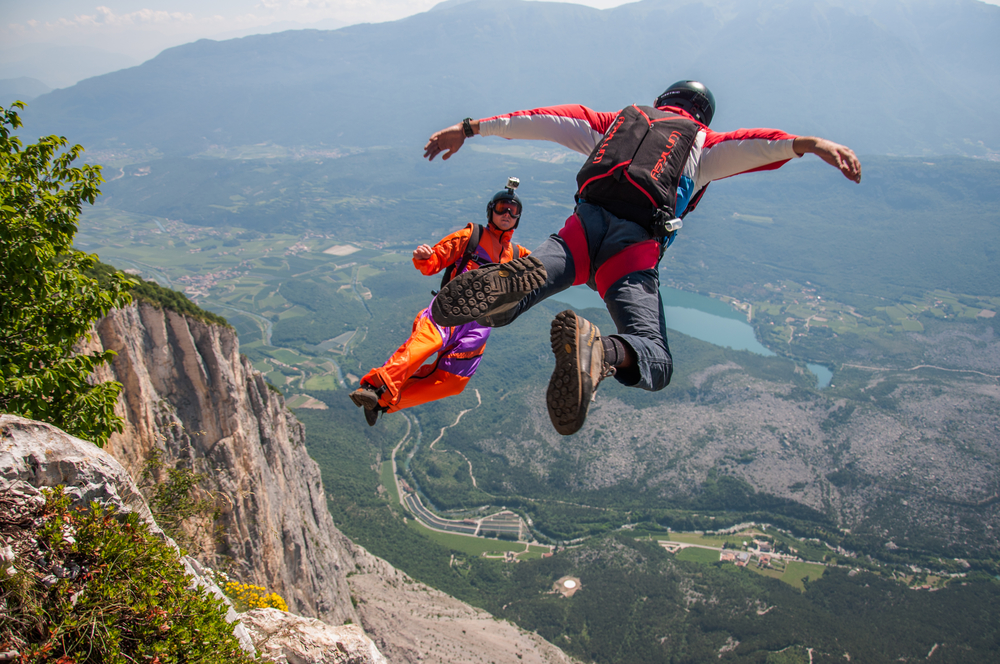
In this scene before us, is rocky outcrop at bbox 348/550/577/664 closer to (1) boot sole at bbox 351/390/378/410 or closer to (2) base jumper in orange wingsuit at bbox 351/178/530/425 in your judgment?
→ (2) base jumper in orange wingsuit at bbox 351/178/530/425

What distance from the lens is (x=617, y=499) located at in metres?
111

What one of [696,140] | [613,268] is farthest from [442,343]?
[696,140]

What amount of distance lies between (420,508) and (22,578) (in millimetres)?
104360

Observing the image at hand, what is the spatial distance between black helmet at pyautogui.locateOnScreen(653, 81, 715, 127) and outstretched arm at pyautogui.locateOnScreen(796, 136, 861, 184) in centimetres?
174

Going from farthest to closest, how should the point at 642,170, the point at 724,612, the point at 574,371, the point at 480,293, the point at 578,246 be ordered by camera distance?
1. the point at 724,612
2. the point at 578,246
3. the point at 642,170
4. the point at 480,293
5. the point at 574,371

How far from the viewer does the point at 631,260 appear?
556cm

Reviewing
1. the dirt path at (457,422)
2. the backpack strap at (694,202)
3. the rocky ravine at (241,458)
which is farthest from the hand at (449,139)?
the dirt path at (457,422)

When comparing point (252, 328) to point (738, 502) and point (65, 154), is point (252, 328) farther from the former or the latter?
point (65, 154)

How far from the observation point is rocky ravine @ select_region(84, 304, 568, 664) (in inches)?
795

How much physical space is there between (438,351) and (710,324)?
18866 centimetres

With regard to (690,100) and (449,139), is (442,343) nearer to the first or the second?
(449,139)

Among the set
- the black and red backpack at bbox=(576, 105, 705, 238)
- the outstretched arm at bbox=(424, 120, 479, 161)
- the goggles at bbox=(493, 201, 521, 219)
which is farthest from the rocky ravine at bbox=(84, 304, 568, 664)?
the black and red backpack at bbox=(576, 105, 705, 238)

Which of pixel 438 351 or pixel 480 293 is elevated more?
pixel 480 293

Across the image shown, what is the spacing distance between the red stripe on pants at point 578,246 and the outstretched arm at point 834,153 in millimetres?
2230
